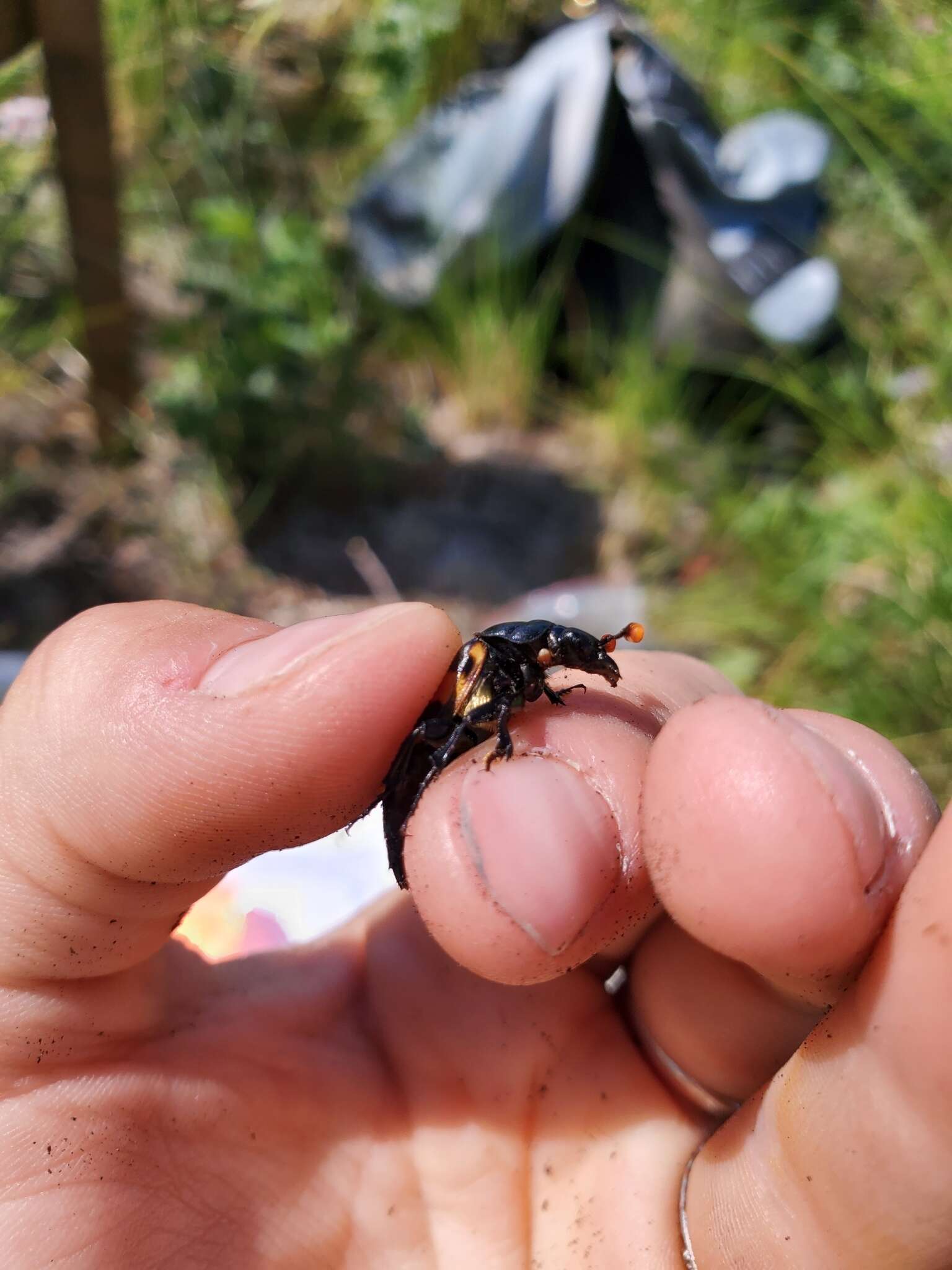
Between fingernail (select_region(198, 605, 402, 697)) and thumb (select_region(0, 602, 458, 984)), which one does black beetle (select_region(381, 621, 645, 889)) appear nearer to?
thumb (select_region(0, 602, 458, 984))

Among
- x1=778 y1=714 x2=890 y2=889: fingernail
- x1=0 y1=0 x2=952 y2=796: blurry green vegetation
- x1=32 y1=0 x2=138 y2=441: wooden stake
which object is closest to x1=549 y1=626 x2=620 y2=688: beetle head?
x1=778 y1=714 x2=890 y2=889: fingernail

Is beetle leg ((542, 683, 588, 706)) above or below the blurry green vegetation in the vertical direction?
above

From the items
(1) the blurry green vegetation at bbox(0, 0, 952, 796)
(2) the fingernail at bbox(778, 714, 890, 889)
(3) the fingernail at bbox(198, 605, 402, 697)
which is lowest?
(1) the blurry green vegetation at bbox(0, 0, 952, 796)

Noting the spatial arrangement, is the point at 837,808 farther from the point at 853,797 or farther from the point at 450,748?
the point at 450,748

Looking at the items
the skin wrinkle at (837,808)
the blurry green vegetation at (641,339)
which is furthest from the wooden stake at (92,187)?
the skin wrinkle at (837,808)

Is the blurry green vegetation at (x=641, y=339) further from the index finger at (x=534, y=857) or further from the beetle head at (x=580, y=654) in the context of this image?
the index finger at (x=534, y=857)

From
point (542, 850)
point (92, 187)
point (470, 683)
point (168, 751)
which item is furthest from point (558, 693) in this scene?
point (92, 187)

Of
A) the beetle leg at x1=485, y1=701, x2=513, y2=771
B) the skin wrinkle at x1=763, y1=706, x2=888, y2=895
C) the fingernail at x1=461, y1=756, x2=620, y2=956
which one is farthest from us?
the beetle leg at x1=485, y1=701, x2=513, y2=771
